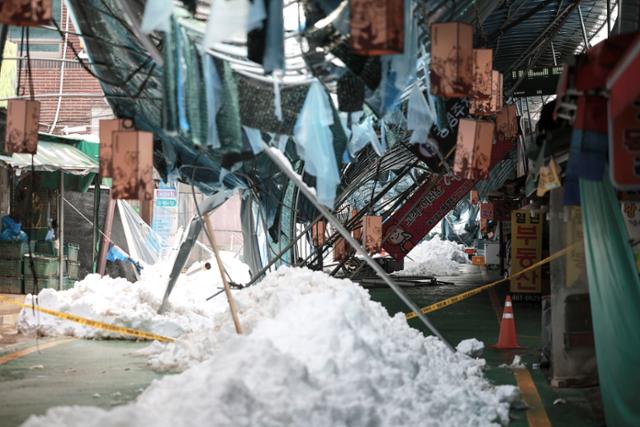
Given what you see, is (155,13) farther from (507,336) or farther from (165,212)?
(165,212)

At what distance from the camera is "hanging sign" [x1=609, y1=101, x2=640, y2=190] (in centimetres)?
718

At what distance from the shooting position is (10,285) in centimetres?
2048

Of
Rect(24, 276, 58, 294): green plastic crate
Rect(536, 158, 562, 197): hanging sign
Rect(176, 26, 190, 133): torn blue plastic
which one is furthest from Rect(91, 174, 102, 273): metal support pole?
Rect(536, 158, 562, 197): hanging sign

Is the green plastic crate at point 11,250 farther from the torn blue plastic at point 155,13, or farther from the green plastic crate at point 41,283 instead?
the torn blue plastic at point 155,13

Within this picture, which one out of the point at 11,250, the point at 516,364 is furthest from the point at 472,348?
the point at 11,250

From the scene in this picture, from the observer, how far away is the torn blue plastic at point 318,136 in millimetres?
10914

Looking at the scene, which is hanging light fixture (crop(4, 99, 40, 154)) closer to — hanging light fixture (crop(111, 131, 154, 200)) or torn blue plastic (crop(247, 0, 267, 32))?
hanging light fixture (crop(111, 131, 154, 200))

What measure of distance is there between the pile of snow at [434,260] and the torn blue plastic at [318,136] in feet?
73.3

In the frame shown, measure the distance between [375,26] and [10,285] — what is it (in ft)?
50.3

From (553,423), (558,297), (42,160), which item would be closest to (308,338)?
(553,423)

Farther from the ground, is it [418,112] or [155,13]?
[155,13]

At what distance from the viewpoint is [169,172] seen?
18.1 meters

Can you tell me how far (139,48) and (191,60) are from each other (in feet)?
9.35

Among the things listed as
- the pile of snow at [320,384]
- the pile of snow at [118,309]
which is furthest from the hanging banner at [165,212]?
the pile of snow at [320,384]
